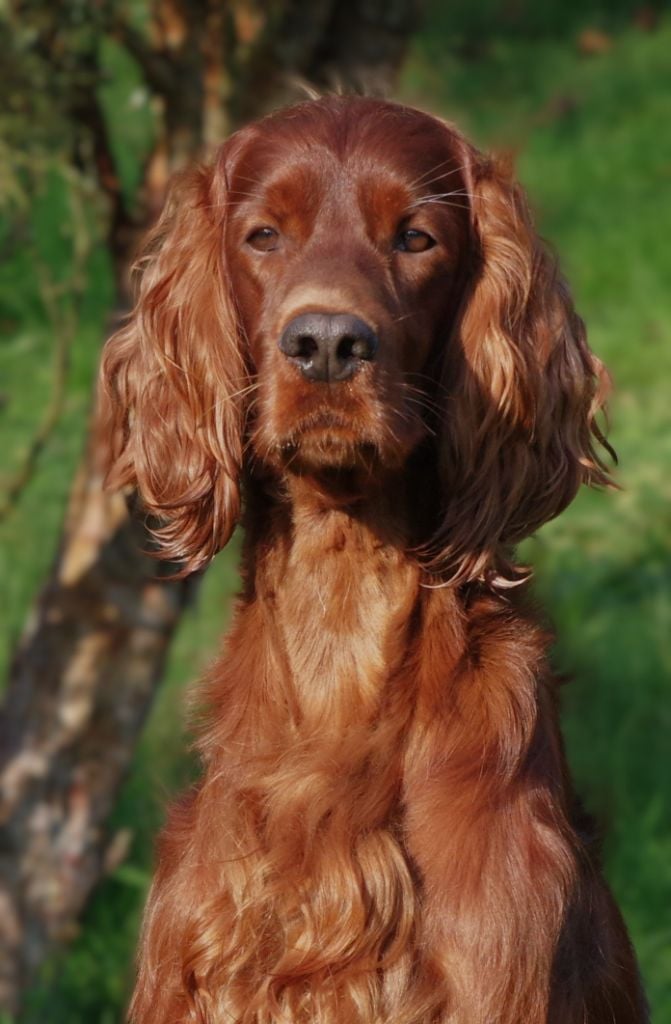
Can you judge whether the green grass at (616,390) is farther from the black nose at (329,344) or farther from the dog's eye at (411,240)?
the black nose at (329,344)

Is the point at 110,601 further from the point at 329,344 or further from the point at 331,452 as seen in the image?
the point at 329,344

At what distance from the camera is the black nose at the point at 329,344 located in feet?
8.52

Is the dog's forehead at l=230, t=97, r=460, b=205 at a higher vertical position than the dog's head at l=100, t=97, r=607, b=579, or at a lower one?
higher

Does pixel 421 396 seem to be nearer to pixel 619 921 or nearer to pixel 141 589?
pixel 619 921

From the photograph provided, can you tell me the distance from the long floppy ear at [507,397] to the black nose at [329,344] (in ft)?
1.08

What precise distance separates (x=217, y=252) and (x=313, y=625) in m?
0.65

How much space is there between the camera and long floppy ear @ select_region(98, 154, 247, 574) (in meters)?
2.96

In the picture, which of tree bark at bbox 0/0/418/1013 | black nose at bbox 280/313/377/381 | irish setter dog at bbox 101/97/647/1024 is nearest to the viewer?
black nose at bbox 280/313/377/381

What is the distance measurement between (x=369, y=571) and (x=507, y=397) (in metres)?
0.36

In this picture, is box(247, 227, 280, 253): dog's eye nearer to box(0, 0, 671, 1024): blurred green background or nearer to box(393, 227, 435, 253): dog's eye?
box(393, 227, 435, 253): dog's eye

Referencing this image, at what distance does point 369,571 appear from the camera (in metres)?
2.94

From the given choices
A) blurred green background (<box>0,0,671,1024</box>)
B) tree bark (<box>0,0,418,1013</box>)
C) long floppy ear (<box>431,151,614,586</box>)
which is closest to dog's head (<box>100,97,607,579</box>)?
long floppy ear (<box>431,151,614,586</box>)

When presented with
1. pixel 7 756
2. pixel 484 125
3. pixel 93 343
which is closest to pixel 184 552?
pixel 7 756

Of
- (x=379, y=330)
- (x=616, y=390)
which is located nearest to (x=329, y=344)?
(x=379, y=330)
